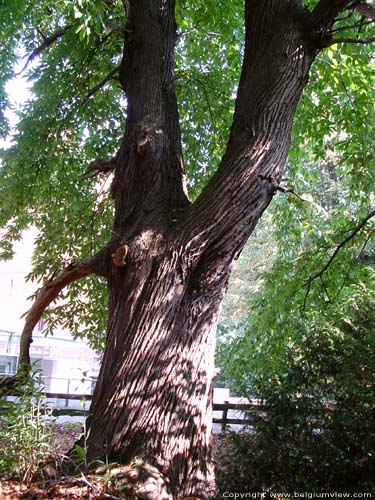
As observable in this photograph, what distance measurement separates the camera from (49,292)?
497 cm

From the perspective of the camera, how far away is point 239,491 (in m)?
3.43

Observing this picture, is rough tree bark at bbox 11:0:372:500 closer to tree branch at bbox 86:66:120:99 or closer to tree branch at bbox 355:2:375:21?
tree branch at bbox 86:66:120:99

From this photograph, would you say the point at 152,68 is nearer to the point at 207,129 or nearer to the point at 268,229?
the point at 207,129

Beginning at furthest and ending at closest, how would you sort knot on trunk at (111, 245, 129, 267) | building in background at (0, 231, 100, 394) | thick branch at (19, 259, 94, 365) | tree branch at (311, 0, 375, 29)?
building in background at (0, 231, 100, 394) → thick branch at (19, 259, 94, 365) → tree branch at (311, 0, 375, 29) → knot on trunk at (111, 245, 129, 267)

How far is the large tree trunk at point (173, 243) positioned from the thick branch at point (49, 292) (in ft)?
1.13

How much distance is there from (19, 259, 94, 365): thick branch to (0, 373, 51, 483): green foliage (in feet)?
2.54

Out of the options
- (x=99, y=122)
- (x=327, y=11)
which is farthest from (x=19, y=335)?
(x=327, y=11)

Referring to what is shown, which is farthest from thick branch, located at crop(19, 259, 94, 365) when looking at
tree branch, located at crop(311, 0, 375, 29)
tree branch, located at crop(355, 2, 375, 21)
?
tree branch, located at crop(355, 2, 375, 21)

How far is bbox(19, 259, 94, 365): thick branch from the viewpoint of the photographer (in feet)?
15.6

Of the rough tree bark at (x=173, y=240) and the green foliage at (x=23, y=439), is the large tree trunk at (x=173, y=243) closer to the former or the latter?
the rough tree bark at (x=173, y=240)

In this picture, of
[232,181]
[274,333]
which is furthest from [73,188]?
[232,181]

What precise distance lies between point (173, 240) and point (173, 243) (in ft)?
0.11

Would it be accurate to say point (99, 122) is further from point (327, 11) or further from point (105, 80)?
point (327, 11)

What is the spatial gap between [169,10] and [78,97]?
90.1 inches
